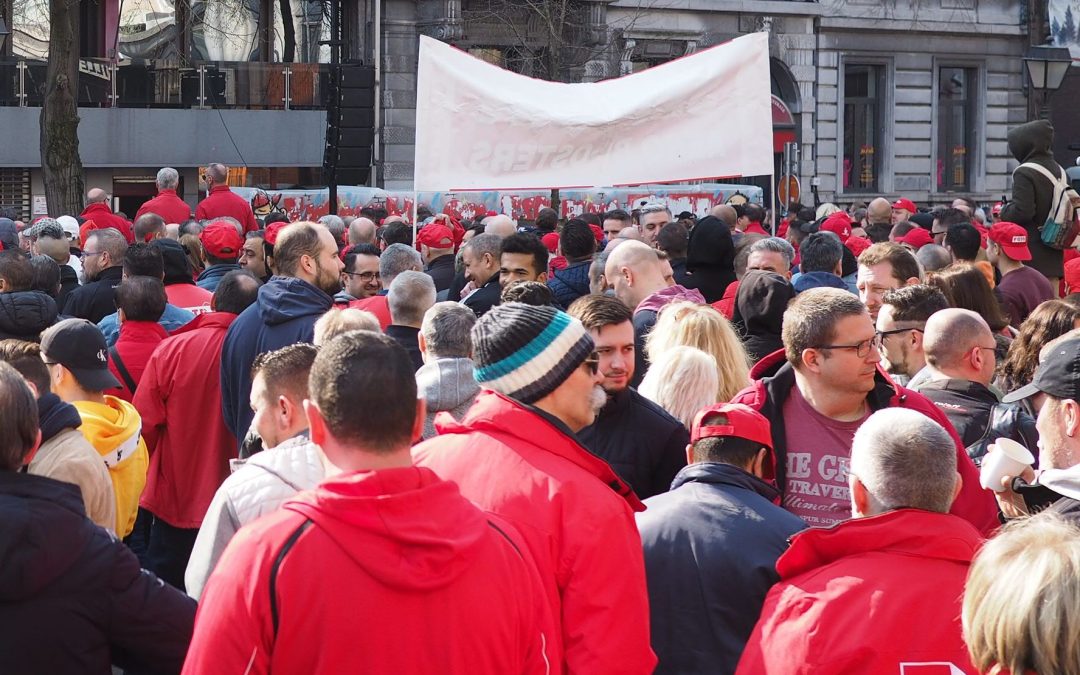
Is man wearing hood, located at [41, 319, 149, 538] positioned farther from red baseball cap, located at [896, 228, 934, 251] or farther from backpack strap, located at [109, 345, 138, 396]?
red baseball cap, located at [896, 228, 934, 251]

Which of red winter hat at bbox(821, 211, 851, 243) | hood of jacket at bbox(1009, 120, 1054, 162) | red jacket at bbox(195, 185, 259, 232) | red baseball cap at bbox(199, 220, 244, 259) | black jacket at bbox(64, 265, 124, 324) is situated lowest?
black jacket at bbox(64, 265, 124, 324)

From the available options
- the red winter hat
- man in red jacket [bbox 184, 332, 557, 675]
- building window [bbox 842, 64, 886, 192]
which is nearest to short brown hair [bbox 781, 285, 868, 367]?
man in red jacket [bbox 184, 332, 557, 675]

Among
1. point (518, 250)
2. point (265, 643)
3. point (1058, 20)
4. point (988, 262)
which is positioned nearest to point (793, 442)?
point (265, 643)

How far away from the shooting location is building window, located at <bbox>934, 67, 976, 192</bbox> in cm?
3484

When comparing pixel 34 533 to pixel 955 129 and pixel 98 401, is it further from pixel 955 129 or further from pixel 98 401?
pixel 955 129

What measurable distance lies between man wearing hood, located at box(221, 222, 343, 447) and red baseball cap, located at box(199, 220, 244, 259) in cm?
219

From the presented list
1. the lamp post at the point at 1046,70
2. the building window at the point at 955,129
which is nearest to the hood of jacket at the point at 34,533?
the lamp post at the point at 1046,70

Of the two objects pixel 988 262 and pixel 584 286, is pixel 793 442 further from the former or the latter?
pixel 988 262

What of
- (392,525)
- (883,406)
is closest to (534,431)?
(392,525)

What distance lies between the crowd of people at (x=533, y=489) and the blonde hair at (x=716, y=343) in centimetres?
1

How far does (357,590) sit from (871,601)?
114cm

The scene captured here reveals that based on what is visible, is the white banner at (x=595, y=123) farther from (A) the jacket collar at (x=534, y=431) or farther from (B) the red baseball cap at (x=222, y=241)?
(A) the jacket collar at (x=534, y=431)

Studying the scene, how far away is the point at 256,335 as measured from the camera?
6.02 meters

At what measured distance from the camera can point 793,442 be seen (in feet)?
15.0
